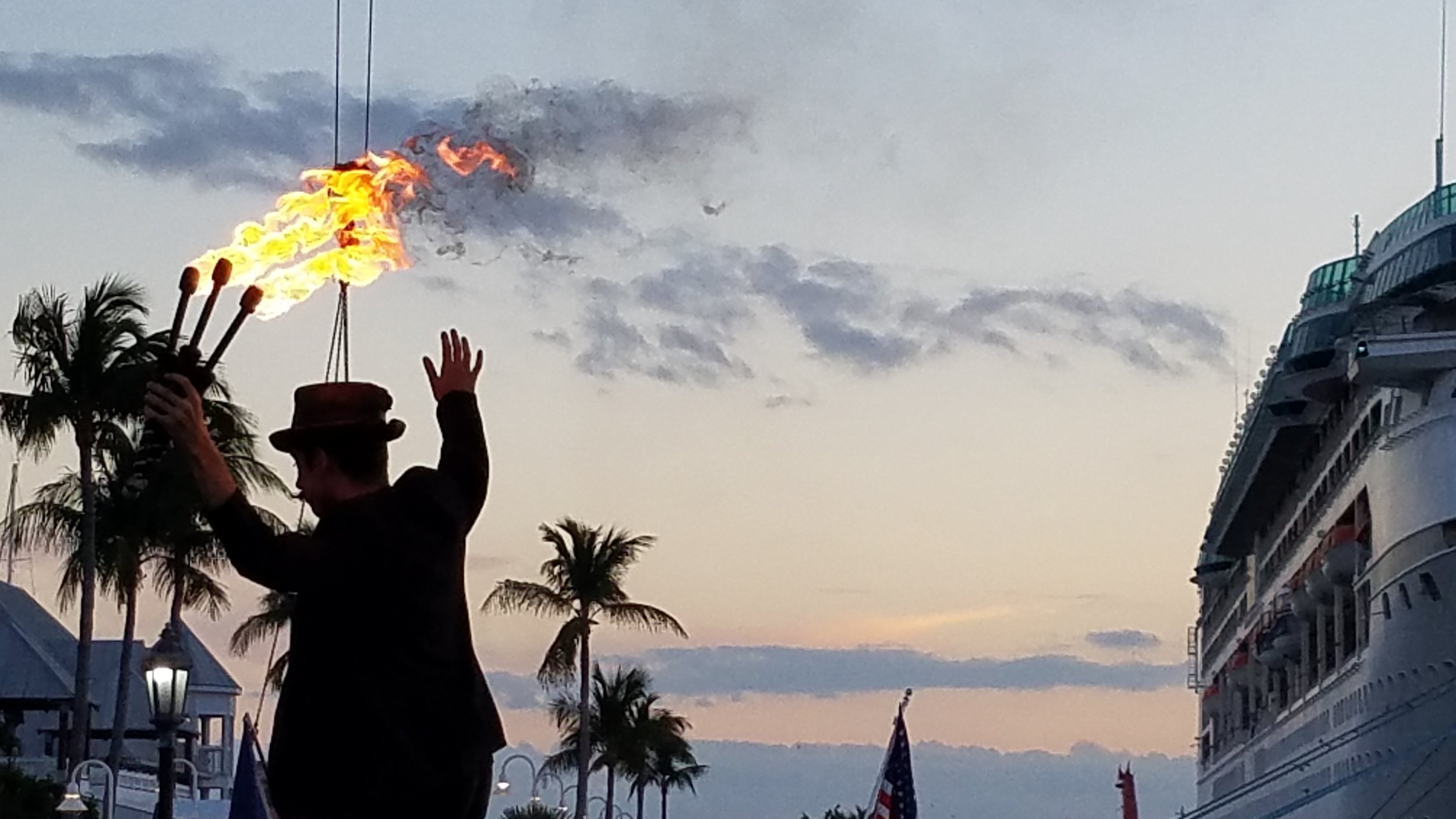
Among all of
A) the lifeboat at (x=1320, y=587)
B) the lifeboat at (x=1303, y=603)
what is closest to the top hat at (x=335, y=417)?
the lifeboat at (x=1320, y=587)

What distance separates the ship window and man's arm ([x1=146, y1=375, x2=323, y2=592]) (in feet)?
91.1

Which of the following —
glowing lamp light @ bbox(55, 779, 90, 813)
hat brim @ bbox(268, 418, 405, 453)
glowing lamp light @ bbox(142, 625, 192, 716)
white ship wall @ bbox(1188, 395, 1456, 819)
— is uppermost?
white ship wall @ bbox(1188, 395, 1456, 819)

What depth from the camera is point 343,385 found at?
5.81m

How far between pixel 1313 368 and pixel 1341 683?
226 inches

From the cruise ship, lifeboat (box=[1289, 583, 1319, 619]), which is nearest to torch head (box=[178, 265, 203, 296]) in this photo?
the cruise ship

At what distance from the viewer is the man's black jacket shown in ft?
17.7

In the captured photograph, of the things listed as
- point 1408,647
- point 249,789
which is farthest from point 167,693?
point 1408,647

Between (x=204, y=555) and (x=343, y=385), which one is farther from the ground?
(x=204, y=555)

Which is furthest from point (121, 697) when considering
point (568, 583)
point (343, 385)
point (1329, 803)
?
point (343, 385)

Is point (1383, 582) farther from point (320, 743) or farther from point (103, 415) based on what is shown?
point (320, 743)

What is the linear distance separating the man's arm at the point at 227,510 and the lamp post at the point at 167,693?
49.6 feet

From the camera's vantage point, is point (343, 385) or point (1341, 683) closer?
point (343, 385)

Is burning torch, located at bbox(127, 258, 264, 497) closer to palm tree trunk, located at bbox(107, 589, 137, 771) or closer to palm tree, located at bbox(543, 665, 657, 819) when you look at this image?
palm tree trunk, located at bbox(107, 589, 137, 771)

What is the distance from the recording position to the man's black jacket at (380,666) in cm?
540
